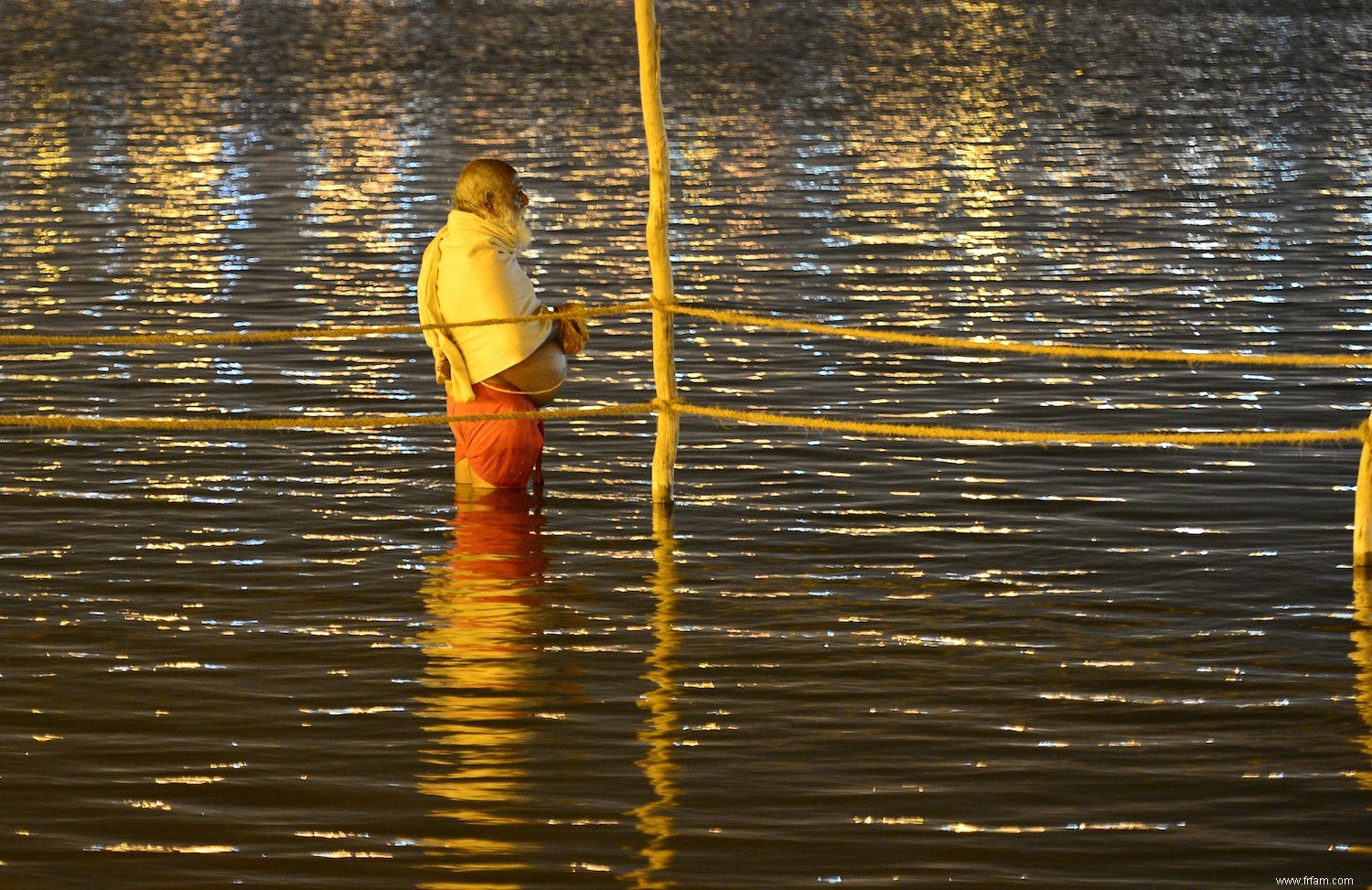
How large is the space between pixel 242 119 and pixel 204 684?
18.4m

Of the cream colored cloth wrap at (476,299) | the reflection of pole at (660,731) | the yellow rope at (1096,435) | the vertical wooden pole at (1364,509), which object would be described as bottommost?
the reflection of pole at (660,731)

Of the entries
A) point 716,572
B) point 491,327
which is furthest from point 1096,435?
point 491,327

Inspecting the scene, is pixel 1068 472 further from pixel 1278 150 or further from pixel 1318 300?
pixel 1278 150

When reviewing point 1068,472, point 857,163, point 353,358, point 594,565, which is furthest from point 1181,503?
point 857,163

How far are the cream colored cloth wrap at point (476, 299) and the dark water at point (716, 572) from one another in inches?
22.6

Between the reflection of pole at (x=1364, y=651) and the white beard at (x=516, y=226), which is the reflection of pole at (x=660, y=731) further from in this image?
the reflection of pole at (x=1364, y=651)

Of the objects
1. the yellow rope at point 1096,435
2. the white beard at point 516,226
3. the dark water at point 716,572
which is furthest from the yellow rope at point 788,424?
the white beard at point 516,226

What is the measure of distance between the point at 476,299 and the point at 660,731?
2.58m

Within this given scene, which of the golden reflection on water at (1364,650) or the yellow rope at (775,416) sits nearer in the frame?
the golden reflection on water at (1364,650)

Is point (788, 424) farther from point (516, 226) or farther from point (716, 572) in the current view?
point (516, 226)

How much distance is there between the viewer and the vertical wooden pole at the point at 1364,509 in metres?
6.86

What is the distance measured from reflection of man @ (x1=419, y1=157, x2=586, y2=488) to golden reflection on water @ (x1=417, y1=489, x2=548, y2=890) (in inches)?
10.6

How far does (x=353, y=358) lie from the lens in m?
11.0


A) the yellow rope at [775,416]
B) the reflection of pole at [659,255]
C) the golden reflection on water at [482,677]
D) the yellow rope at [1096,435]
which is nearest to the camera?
the golden reflection on water at [482,677]
